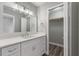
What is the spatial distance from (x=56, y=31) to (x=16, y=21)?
2589mm

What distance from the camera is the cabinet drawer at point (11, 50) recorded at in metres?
1.03

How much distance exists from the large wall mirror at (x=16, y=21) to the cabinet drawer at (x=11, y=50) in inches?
24.6

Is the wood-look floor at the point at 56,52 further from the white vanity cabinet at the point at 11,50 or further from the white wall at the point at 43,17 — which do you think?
the white vanity cabinet at the point at 11,50

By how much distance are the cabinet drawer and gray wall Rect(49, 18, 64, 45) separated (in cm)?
275

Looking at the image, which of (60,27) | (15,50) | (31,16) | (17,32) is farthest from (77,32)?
(60,27)

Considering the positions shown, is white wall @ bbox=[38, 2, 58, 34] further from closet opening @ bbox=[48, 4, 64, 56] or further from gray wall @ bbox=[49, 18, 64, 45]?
gray wall @ bbox=[49, 18, 64, 45]

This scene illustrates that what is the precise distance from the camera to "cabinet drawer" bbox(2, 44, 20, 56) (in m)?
1.03

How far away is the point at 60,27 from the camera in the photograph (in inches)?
137

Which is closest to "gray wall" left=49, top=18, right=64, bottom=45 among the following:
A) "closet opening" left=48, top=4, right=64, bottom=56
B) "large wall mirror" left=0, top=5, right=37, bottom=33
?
"closet opening" left=48, top=4, right=64, bottom=56

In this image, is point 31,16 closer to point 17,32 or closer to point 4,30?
point 17,32

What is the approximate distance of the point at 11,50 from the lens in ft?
3.68

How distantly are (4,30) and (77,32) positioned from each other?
1691mm

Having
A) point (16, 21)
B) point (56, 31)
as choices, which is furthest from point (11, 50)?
point (56, 31)

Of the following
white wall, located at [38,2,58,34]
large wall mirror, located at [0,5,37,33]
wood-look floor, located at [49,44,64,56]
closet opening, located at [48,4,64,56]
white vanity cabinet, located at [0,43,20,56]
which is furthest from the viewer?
closet opening, located at [48,4,64,56]
